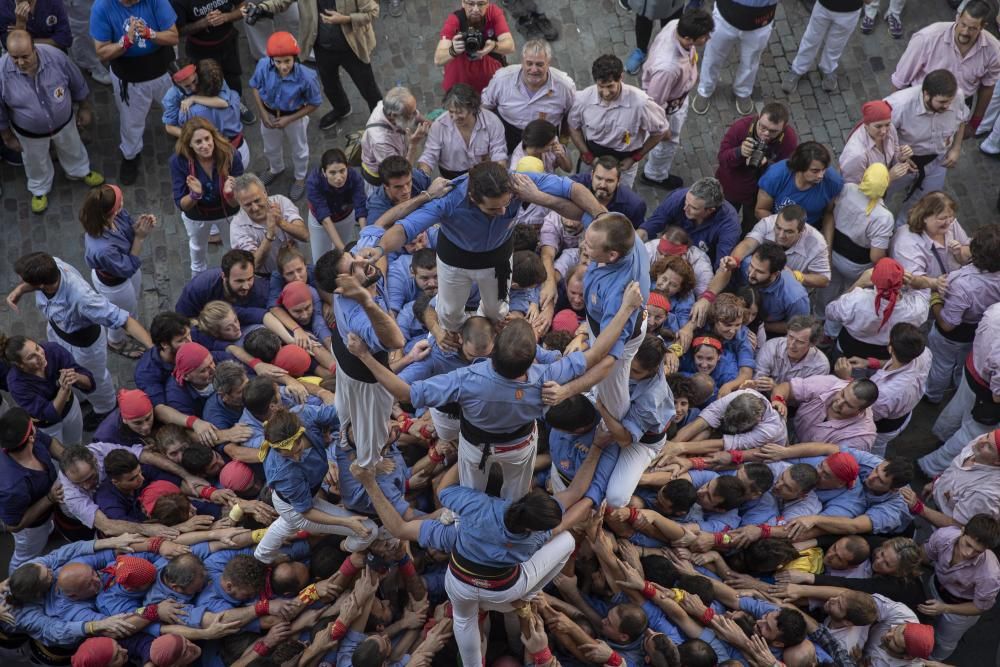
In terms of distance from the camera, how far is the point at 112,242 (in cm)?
988

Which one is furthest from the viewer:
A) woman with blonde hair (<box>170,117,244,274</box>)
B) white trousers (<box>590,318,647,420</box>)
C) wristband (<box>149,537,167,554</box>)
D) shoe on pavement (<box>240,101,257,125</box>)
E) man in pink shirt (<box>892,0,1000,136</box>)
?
shoe on pavement (<box>240,101,257,125</box>)

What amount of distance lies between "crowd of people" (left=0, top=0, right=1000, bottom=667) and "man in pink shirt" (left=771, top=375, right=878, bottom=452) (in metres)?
0.03

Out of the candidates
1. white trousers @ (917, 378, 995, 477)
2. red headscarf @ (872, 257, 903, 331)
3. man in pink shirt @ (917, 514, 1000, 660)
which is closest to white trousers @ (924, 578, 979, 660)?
man in pink shirt @ (917, 514, 1000, 660)

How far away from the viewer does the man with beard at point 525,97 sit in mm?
10938

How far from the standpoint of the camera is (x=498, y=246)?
8.07m

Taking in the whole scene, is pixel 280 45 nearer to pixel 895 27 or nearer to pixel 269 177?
pixel 269 177

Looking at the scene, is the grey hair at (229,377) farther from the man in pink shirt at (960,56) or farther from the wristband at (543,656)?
the man in pink shirt at (960,56)

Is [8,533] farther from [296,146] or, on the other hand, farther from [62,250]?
[296,146]

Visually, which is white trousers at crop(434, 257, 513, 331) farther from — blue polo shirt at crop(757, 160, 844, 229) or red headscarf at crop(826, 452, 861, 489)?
blue polo shirt at crop(757, 160, 844, 229)

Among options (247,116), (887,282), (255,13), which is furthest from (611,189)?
(247,116)

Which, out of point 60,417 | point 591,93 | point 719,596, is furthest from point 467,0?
point 719,596

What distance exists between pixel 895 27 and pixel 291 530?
10141 millimetres

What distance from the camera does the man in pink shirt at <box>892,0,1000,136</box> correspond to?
11305mm

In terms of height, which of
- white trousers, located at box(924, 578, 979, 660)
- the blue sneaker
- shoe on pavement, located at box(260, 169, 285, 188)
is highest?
the blue sneaker
